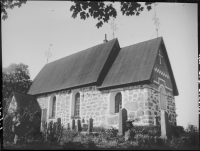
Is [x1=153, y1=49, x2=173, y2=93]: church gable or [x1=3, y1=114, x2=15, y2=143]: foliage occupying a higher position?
[x1=153, y1=49, x2=173, y2=93]: church gable

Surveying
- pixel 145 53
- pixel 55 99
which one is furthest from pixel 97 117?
pixel 145 53

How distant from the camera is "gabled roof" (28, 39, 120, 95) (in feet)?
45.3

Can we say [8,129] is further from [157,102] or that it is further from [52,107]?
[157,102]

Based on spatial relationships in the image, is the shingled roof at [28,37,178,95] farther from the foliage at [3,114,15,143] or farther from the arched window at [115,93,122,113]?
the foliage at [3,114,15,143]

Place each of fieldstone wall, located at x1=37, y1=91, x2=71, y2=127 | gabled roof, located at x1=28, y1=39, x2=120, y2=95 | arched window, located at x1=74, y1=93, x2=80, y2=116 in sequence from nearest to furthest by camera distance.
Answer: gabled roof, located at x1=28, y1=39, x2=120, y2=95
fieldstone wall, located at x1=37, y1=91, x2=71, y2=127
arched window, located at x1=74, y1=93, x2=80, y2=116

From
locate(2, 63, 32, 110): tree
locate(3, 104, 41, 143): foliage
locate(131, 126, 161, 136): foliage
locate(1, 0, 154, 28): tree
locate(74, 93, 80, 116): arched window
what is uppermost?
locate(1, 0, 154, 28): tree

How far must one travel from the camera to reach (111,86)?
41.5 feet

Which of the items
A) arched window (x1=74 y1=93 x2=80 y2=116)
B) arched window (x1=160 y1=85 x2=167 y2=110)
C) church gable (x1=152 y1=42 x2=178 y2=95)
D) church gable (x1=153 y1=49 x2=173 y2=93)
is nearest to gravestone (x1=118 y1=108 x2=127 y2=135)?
church gable (x1=152 y1=42 x2=178 y2=95)

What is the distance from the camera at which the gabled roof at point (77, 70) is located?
1382 centimetres

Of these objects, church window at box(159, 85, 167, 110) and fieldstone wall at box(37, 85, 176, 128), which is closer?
fieldstone wall at box(37, 85, 176, 128)

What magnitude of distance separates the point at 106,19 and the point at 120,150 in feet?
15.4

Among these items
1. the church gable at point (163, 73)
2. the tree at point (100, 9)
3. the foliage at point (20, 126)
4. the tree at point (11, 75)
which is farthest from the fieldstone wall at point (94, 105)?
the tree at point (100, 9)

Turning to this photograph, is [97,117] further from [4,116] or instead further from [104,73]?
[4,116]

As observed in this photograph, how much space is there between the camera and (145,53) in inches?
521
